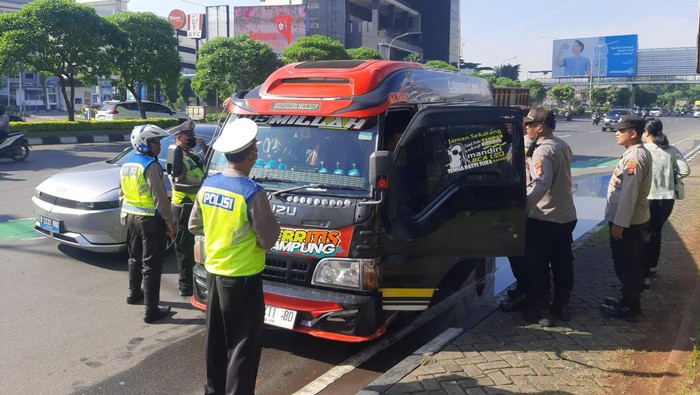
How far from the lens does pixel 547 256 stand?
16.8 ft

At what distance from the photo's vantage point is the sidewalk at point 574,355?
391cm

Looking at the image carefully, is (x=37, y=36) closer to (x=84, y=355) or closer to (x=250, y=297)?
(x=84, y=355)

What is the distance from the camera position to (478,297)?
20.3 ft

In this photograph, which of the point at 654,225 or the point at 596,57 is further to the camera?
the point at 596,57

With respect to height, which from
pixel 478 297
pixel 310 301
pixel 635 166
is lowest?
→ pixel 478 297

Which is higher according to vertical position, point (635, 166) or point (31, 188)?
point (635, 166)

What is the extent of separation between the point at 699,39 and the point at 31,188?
11.7 m

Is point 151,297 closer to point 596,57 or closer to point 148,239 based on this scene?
point 148,239

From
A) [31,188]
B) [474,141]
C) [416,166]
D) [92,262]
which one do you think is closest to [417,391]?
[416,166]

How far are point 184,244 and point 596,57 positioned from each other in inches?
3095

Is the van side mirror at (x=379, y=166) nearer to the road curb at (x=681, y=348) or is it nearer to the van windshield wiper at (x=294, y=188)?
the van windshield wiper at (x=294, y=188)

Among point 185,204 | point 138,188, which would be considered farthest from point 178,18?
point 138,188

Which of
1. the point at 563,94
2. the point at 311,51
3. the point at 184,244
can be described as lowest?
the point at 184,244

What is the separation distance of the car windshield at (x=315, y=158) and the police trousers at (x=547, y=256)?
5.62 ft
